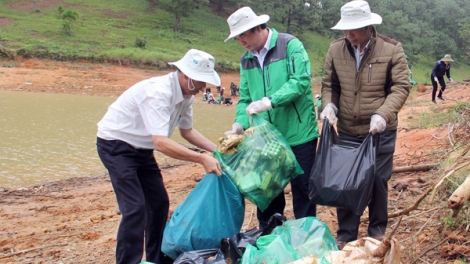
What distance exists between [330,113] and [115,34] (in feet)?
99.8

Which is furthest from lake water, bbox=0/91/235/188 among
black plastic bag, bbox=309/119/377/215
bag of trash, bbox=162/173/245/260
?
black plastic bag, bbox=309/119/377/215

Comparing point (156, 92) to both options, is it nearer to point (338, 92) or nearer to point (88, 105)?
point (338, 92)

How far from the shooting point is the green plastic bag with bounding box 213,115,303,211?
3.11 meters

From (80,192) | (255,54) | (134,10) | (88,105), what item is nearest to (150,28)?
(134,10)

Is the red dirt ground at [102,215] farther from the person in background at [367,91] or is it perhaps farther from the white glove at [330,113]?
the white glove at [330,113]

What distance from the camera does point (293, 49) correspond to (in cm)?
333

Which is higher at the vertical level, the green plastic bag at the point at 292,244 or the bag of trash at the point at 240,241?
the green plastic bag at the point at 292,244

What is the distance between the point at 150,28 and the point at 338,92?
33.8 metres

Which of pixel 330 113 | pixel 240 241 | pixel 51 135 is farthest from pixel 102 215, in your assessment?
pixel 51 135

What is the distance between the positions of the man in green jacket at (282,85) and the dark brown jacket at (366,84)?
0.60 feet

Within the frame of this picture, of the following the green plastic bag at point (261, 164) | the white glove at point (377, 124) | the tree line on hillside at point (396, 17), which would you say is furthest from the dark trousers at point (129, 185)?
the tree line on hillside at point (396, 17)

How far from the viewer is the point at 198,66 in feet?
10.0

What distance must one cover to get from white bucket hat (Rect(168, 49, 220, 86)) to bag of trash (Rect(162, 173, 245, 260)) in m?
0.62

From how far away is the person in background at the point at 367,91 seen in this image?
3.03m
